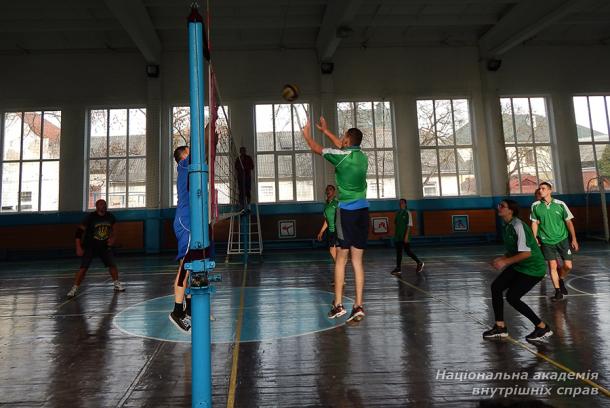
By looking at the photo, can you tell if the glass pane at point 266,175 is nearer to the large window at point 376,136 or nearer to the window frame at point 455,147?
the large window at point 376,136

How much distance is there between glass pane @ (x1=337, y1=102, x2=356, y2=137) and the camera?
15219 mm

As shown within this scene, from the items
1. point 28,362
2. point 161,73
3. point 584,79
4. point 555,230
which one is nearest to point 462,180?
point 584,79

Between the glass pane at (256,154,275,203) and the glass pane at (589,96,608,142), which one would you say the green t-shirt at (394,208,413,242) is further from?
the glass pane at (589,96,608,142)

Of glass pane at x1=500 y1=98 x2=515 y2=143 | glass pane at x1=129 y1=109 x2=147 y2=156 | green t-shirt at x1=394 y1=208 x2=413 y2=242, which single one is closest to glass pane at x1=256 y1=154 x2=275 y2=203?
glass pane at x1=129 y1=109 x2=147 y2=156

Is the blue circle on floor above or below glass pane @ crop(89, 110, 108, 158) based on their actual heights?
below

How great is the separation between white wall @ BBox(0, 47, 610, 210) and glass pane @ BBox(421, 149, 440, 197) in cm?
47

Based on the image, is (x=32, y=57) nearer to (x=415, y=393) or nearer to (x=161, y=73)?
(x=161, y=73)

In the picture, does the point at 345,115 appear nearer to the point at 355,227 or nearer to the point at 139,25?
the point at 139,25

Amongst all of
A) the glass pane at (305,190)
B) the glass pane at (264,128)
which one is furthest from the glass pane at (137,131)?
the glass pane at (305,190)

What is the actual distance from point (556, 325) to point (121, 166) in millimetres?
15109

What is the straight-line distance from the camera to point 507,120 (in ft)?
50.9

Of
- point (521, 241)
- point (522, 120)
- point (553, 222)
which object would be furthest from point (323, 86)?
point (521, 241)

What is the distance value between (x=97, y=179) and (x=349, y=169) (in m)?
14.2

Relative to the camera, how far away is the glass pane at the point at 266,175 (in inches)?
582
